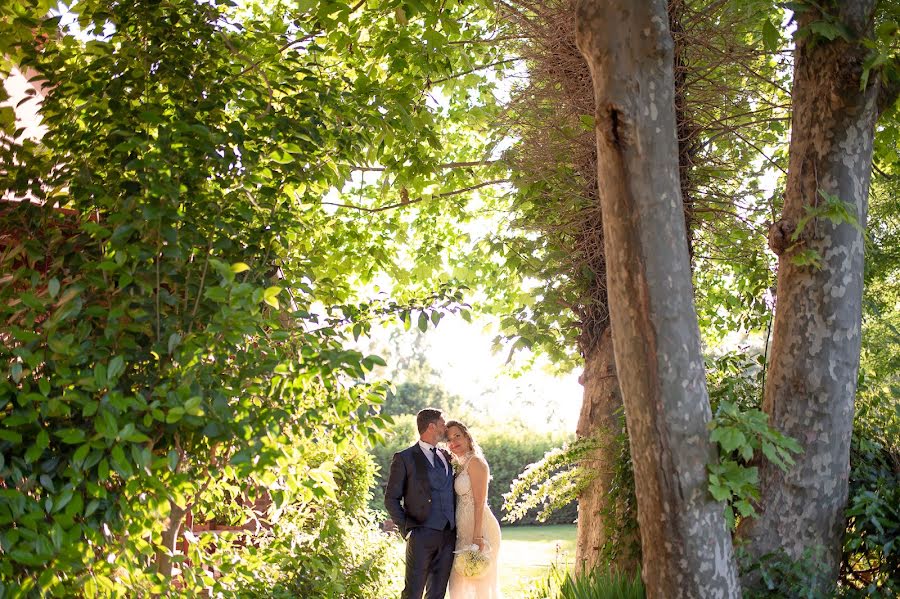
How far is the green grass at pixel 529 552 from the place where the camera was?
38.2 feet

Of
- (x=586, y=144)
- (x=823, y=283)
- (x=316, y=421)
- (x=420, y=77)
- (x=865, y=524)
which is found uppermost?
(x=420, y=77)

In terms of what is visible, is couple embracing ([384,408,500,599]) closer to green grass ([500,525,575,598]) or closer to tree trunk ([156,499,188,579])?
green grass ([500,525,575,598])

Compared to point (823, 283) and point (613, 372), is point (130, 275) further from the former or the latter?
point (613, 372)

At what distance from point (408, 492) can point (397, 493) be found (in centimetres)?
9

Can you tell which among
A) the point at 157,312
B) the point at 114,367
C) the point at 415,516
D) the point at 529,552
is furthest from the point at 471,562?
the point at 529,552

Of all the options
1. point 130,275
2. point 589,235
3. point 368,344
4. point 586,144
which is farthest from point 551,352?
point 368,344

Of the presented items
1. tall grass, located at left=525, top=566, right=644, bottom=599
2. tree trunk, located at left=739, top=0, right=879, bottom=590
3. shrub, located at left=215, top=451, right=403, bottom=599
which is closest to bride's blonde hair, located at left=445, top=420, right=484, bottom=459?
shrub, located at left=215, top=451, right=403, bottom=599

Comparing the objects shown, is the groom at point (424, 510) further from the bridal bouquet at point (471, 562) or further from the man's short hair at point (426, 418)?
the bridal bouquet at point (471, 562)

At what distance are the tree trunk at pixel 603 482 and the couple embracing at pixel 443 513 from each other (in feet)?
2.75

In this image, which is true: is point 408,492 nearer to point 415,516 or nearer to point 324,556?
point 415,516

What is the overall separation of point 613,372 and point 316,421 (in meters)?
4.70

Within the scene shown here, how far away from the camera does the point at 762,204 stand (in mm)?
8508

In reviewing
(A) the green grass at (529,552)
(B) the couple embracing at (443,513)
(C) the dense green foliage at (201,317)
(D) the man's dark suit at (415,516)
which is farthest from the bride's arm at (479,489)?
(A) the green grass at (529,552)

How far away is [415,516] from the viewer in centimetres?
710
